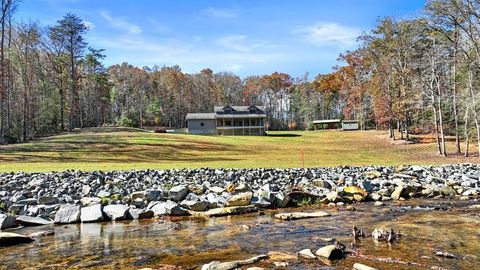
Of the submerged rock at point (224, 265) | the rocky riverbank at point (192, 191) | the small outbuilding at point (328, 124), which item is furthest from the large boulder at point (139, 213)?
the small outbuilding at point (328, 124)

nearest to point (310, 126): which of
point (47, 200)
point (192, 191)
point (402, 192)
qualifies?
point (402, 192)

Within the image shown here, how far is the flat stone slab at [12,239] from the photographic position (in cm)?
879

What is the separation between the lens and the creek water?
287 inches

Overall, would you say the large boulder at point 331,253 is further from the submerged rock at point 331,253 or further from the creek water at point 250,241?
the creek water at point 250,241

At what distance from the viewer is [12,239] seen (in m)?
8.92

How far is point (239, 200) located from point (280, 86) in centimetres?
9061

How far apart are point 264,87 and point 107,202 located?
294 feet

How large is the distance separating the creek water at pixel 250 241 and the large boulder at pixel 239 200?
2.63ft

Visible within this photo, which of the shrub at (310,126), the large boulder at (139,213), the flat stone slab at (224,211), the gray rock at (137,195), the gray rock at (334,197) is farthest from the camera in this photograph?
the shrub at (310,126)

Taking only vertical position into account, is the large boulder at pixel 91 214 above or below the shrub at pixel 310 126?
below

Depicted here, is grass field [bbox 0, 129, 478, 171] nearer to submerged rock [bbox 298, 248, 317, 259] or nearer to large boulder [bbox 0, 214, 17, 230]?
large boulder [bbox 0, 214, 17, 230]

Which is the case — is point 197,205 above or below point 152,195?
below

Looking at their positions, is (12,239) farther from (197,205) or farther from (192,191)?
(192,191)

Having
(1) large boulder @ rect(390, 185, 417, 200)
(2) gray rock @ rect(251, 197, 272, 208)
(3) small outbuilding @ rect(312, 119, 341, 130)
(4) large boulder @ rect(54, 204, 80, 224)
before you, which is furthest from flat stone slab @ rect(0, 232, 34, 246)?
(3) small outbuilding @ rect(312, 119, 341, 130)
